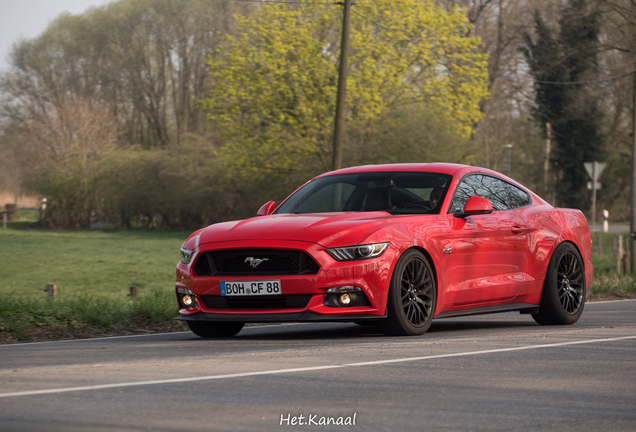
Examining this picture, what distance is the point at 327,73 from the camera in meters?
38.3

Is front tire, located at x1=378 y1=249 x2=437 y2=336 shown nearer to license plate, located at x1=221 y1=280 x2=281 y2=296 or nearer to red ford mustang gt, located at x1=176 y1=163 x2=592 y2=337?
red ford mustang gt, located at x1=176 y1=163 x2=592 y2=337

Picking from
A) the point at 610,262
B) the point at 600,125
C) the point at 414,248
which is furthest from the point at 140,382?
the point at 600,125

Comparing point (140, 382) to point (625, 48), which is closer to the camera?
point (140, 382)

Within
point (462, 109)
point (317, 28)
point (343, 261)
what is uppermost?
point (317, 28)

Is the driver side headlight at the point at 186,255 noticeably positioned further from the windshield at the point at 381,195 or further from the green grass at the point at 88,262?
the green grass at the point at 88,262

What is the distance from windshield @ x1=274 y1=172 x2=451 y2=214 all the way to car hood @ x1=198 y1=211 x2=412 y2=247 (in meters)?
0.47

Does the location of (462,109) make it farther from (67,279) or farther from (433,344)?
(433,344)

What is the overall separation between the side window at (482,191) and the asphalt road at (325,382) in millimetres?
1317

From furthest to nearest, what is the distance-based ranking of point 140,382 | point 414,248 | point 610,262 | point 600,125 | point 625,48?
point 600,125
point 625,48
point 610,262
point 414,248
point 140,382

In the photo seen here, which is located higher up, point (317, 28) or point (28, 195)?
point (317, 28)

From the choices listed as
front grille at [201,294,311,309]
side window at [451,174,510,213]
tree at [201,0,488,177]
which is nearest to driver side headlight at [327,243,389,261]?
front grille at [201,294,311,309]

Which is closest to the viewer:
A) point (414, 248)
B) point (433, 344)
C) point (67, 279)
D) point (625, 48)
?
point (433, 344)

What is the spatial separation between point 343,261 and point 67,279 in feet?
71.9

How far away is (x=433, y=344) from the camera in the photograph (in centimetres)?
791
